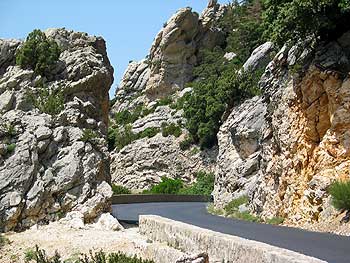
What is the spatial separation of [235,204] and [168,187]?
27.2 m

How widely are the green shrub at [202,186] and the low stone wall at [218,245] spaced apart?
40.7 metres

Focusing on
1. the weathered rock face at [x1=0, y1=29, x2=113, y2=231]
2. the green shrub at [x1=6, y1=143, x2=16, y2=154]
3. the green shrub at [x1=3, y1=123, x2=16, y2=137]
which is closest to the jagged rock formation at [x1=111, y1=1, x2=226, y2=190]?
the weathered rock face at [x1=0, y1=29, x2=113, y2=231]

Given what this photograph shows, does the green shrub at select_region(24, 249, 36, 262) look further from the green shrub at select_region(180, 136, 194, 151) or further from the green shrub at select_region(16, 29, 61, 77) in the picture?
the green shrub at select_region(180, 136, 194, 151)

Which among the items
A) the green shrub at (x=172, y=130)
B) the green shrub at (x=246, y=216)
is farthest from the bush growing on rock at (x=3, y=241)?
the green shrub at (x=172, y=130)

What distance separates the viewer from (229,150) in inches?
1481

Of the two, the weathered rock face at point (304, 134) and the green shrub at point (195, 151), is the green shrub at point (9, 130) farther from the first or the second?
the green shrub at point (195, 151)

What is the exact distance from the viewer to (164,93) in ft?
270

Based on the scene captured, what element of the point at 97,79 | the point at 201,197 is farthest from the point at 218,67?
the point at 97,79

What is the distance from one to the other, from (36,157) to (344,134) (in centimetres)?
1293

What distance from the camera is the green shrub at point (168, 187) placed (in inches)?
2195

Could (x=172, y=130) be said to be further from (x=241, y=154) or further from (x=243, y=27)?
(x=241, y=154)

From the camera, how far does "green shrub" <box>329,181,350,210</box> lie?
16891 mm

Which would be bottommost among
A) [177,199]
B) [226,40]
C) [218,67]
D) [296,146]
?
[177,199]

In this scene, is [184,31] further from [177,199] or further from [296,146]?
[296,146]
